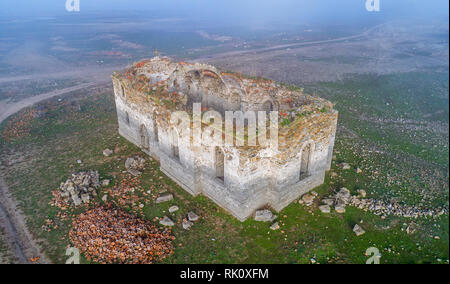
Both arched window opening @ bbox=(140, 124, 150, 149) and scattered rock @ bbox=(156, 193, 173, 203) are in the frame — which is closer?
scattered rock @ bbox=(156, 193, 173, 203)

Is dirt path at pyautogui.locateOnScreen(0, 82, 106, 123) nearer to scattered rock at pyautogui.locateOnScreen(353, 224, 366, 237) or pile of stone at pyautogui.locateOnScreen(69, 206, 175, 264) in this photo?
pile of stone at pyautogui.locateOnScreen(69, 206, 175, 264)

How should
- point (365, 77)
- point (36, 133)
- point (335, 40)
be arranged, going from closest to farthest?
point (36, 133) < point (365, 77) < point (335, 40)

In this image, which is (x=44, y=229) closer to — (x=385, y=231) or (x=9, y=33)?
(x=385, y=231)

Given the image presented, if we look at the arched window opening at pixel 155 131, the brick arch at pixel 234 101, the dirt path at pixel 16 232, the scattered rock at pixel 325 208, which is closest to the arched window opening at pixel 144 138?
the arched window opening at pixel 155 131

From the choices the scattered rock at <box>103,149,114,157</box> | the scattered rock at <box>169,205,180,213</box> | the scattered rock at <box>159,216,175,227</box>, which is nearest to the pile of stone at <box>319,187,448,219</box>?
the scattered rock at <box>169,205,180,213</box>

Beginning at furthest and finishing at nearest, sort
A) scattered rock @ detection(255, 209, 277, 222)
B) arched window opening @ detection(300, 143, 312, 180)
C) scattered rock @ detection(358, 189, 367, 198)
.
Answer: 1. scattered rock @ detection(358, 189, 367, 198)
2. arched window opening @ detection(300, 143, 312, 180)
3. scattered rock @ detection(255, 209, 277, 222)

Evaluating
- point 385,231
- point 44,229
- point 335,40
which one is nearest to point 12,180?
point 44,229

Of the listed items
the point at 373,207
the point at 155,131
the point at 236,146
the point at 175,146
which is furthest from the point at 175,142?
the point at 373,207
